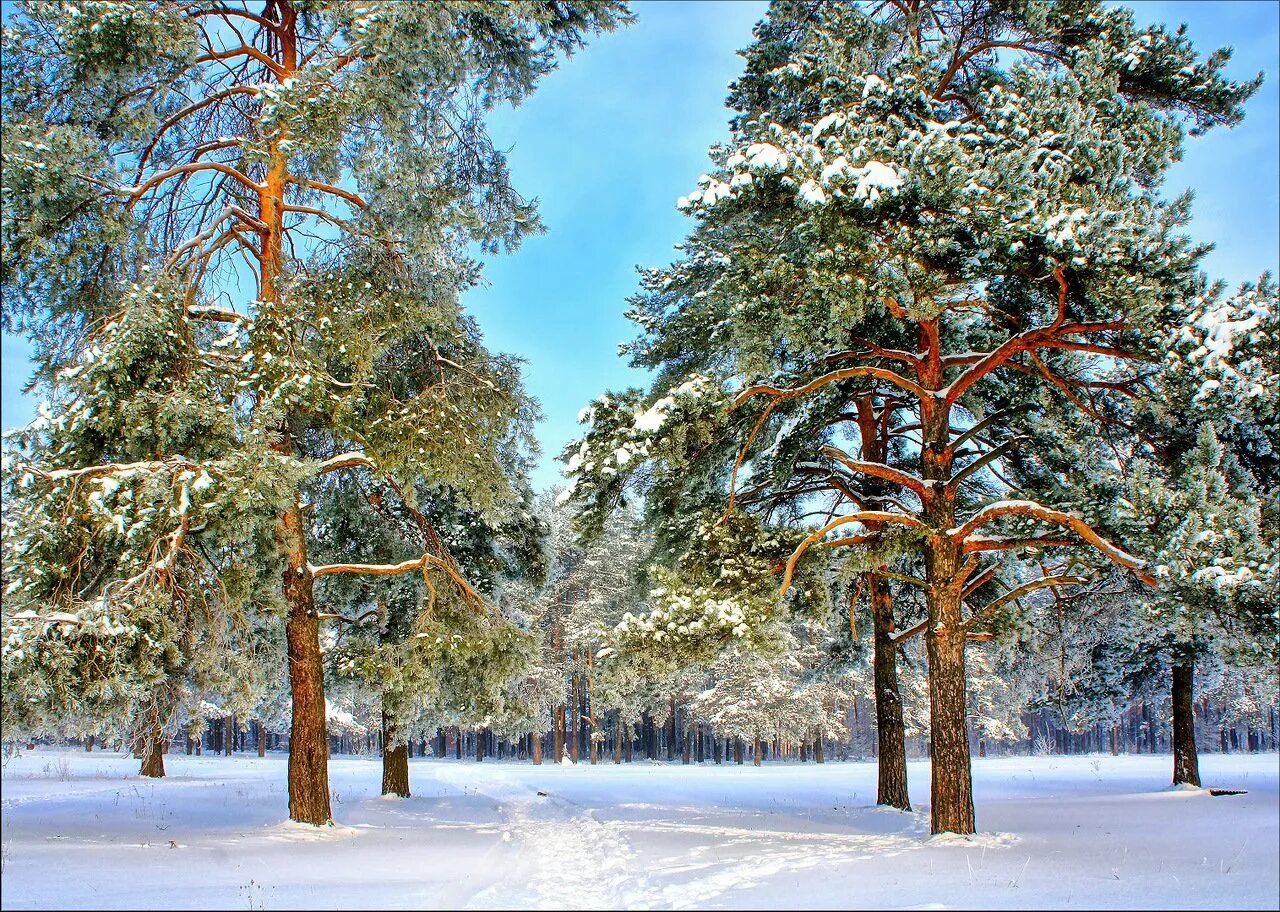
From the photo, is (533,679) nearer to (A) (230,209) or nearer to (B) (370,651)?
(B) (370,651)

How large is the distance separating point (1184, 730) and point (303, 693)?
19.7 m

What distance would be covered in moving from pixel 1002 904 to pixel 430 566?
9.32 meters

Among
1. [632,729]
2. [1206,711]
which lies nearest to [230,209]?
[632,729]

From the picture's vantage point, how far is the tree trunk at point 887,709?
1441 cm

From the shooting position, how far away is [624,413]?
10.7 metres

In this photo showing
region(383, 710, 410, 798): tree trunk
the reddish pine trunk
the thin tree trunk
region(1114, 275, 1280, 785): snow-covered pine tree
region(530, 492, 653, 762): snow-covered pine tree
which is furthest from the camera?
the thin tree trunk

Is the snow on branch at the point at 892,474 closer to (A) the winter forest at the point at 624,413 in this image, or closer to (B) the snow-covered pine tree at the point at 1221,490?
(A) the winter forest at the point at 624,413

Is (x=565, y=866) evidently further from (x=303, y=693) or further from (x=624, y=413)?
(x=624, y=413)

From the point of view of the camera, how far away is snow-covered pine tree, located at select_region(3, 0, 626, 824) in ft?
27.9

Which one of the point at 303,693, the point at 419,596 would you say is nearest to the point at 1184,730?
the point at 419,596

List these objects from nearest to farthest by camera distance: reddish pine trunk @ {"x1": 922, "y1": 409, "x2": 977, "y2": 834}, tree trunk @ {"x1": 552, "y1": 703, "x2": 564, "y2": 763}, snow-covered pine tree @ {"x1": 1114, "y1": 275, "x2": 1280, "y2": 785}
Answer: snow-covered pine tree @ {"x1": 1114, "y1": 275, "x2": 1280, "y2": 785}, reddish pine trunk @ {"x1": 922, "y1": 409, "x2": 977, "y2": 834}, tree trunk @ {"x1": 552, "y1": 703, "x2": 564, "y2": 763}

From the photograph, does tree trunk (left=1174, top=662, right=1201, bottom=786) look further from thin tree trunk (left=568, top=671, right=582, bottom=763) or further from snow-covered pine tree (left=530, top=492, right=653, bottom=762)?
thin tree trunk (left=568, top=671, right=582, bottom=763)

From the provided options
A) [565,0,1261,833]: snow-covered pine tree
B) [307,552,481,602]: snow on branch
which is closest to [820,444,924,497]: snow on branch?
[565,0,1261,833]: snow-covered pine tree

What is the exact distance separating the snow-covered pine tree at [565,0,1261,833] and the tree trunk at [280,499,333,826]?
4471mm
